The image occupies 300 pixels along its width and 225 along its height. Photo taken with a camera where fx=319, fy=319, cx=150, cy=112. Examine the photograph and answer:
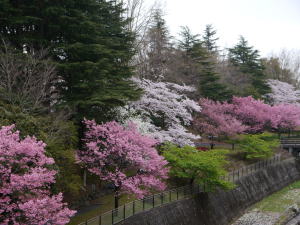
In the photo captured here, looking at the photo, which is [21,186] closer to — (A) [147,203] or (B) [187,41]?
(A) [147,203]

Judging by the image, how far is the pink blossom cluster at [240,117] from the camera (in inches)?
1656

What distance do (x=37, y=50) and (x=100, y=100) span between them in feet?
19.5

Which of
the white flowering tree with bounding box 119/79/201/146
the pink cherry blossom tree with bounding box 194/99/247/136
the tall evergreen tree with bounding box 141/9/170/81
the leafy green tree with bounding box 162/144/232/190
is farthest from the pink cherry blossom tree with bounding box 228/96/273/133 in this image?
the leafy green tree with bounding box 162/144/232/190

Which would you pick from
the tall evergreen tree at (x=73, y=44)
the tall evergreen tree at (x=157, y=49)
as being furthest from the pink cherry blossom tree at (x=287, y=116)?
the tall evergreen tree at (x=73, y=44)

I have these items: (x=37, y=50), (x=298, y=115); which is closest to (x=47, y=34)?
(x=37, y=50)

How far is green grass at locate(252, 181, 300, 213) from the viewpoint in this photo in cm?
3133

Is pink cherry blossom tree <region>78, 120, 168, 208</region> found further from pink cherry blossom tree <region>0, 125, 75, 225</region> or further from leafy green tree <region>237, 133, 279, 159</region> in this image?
leafy green tree <region>237, 133, 279, 159</region>

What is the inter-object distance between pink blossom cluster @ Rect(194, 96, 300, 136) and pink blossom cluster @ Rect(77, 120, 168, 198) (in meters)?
21.0

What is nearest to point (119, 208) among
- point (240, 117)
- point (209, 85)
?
point (209, 85)

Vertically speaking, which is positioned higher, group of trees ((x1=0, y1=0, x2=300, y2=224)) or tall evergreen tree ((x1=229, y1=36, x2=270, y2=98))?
tall evergreen tree ((x1=229, y1=36, x2=270, y2=98))

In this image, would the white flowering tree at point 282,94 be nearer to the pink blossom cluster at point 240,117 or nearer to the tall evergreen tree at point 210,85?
the pink blossom cluster at point 240,117

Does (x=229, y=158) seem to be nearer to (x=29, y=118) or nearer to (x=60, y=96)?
(x=60, y=96)

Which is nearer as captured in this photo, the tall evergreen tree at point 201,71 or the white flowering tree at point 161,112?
the white flowering tree at point 161,112

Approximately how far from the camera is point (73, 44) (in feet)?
73.6
